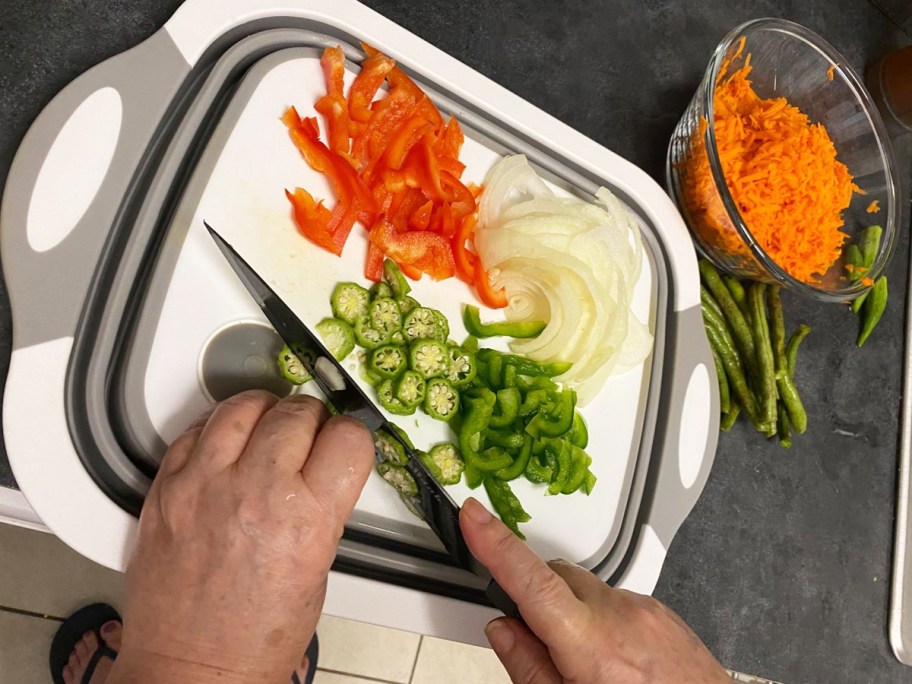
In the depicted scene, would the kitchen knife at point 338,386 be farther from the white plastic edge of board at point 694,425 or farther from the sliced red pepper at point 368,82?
the white plastic edge of board at point 694,425

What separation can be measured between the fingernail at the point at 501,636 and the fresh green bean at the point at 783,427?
3.66ft

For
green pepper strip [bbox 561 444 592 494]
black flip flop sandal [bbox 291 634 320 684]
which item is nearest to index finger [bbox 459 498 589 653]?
green pepper strip [bbox 561 444 592 494]

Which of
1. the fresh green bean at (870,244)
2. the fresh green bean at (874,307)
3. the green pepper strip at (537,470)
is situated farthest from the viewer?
the fresh green bean at (874,307)

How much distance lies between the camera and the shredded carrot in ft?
5.55

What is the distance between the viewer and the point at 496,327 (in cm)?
156

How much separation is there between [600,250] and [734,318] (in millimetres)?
565

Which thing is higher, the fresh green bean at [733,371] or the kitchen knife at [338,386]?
the fresh green bean at [733,371]

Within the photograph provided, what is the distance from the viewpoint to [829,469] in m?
2.07

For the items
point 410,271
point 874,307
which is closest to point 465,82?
point 410,271

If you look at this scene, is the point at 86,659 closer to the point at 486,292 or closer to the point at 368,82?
the point at 486,292

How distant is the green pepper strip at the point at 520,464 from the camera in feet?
4.96

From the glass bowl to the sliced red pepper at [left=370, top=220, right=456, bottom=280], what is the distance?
27.8 inches

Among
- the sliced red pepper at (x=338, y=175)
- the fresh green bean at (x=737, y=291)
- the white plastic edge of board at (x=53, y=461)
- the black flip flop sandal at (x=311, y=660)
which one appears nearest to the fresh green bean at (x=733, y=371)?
the fresh green bean at (x=737, y=291)

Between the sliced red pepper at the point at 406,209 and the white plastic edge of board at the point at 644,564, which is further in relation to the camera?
the white plastic edge of board at the point at 644,564
